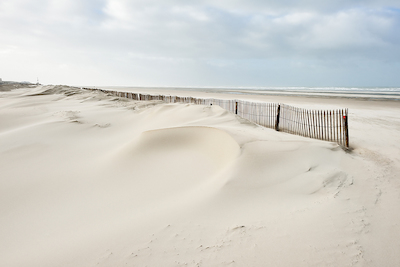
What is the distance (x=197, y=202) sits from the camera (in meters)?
3.06

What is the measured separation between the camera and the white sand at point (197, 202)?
2.30 m

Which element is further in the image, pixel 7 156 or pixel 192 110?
pixel 192 110

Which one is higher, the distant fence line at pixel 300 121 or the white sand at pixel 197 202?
the distant fence line at pixel 300 121

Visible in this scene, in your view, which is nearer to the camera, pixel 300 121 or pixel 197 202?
pixel 197 202

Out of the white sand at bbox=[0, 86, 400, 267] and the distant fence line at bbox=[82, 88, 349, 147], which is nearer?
the white sand at bbox=[0, 86, 400, 267]

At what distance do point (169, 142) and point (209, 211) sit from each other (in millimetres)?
2198

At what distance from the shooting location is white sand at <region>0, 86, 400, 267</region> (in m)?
2.30

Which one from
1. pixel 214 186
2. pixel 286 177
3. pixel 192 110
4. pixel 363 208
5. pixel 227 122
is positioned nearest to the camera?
pixel 363 208

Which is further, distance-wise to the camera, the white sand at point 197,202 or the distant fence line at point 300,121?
the distant fence line at point 300,121

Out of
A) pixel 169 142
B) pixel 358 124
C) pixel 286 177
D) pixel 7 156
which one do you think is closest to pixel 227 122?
pixel 169 142

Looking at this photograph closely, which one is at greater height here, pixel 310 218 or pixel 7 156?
pixel 7 156

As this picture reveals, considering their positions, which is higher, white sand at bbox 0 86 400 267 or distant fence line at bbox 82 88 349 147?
distant fence line at bbox 82 88 349 147

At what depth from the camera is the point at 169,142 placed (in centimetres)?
482

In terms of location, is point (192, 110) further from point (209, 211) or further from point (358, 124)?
point (358, 124)
